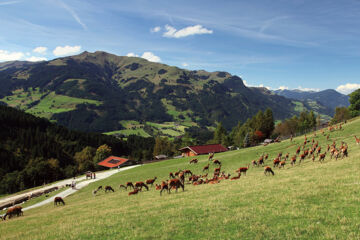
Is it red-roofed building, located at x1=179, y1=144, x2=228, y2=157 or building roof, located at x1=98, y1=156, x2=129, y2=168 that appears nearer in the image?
red-roofed building, located at x1=179, y1=144, x2=228, y2=157

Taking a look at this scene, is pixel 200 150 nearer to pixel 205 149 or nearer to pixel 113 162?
pixel 205 149

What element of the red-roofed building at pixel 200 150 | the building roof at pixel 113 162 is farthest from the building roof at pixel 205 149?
the building roof at pixel 113 162

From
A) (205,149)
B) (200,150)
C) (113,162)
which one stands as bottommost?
(113,162)

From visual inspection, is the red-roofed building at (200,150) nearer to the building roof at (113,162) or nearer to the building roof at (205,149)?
the building roof at (205,149)

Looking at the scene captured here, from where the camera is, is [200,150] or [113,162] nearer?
[200,150]

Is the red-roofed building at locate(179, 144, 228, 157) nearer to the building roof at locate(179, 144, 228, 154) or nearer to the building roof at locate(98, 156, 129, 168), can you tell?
the building roof at locate(179, 144, 228, 154)

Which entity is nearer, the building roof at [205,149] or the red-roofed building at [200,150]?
the red-roofed building at [200,150]

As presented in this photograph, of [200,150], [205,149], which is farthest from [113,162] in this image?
[205,149]

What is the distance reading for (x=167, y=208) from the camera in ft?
53.5

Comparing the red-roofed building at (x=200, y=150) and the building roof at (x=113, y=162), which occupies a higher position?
the red-roofed building at (x=200, y=150)

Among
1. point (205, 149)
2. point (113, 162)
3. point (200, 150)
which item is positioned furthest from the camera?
point (113, 162)

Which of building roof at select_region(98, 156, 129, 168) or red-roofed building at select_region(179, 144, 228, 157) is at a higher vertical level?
red-roofed building at select_region(179, 144, 228, 157)

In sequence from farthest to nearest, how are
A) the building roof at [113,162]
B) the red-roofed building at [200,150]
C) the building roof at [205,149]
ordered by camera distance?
1. the building roof at [113,162]
2. the building roof at [205,149]
3. the red-roofed building at [200,150]

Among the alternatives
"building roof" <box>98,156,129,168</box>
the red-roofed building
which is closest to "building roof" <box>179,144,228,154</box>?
the red-roofed building
